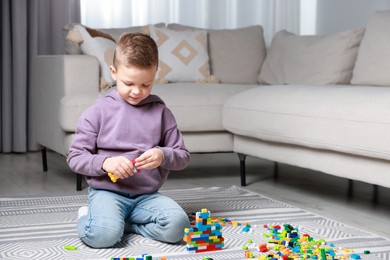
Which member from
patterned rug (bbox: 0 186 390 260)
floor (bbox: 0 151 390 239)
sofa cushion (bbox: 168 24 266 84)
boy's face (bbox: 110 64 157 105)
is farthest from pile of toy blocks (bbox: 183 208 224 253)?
sofa cushion (bbox: 168 24 266 84)

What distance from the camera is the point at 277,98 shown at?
2.90m

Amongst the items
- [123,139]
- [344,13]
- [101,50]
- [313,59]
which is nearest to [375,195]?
[313,59]

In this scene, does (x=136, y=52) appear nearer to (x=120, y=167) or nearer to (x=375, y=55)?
(x=120, y=167)

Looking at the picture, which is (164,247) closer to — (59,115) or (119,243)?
(119,243)

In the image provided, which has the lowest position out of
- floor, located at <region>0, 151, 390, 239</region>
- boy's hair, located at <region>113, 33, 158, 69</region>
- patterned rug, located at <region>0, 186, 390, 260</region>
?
floor, located at <region>0, 151, 390, 239</region>

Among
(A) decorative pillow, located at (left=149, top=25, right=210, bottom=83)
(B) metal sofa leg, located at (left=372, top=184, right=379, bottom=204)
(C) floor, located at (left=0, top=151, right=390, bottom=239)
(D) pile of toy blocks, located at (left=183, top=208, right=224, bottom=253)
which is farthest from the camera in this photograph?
(A) decorative pillow, located at (left=149, top=25, right=210, bottom=83)

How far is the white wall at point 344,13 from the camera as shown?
4516mm

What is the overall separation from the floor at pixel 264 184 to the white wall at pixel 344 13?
4.13ft

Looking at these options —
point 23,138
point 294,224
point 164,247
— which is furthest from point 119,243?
point 23,138

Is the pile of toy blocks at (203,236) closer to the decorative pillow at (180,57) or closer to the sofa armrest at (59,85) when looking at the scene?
the sofa armrest at (59,85)

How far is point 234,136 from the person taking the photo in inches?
129

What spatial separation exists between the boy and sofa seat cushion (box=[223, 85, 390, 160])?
2.02 feet

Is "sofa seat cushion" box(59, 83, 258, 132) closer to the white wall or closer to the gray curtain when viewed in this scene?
the gray curtain

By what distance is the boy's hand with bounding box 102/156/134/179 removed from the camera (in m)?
1.99
